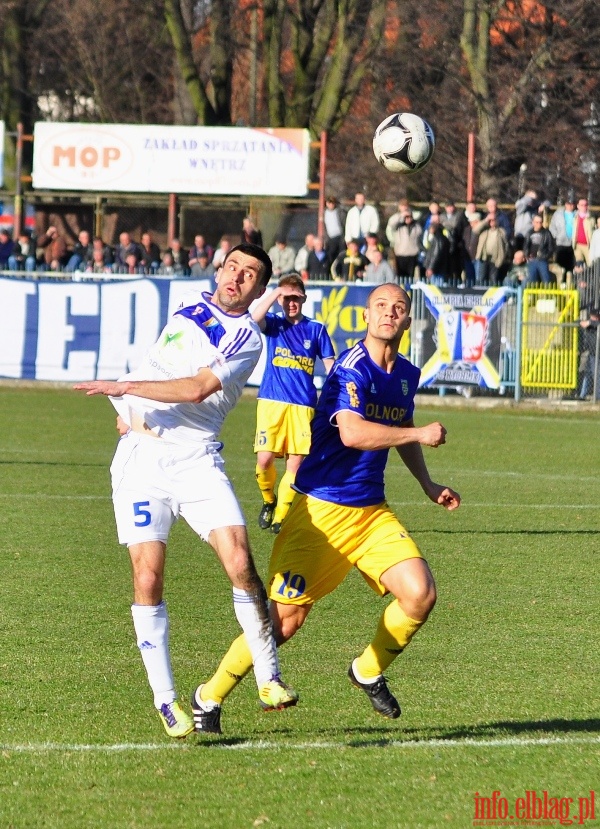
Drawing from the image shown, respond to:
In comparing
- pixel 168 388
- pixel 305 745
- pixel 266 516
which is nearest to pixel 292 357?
pixel 266 516

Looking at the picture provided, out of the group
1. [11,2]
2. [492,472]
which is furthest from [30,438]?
[11,2]

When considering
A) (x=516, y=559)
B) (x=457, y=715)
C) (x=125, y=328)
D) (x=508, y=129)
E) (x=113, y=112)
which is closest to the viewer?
(x=457, y=715)

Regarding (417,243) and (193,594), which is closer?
(193,594)

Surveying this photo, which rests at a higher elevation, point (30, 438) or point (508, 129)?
point (508, 129)

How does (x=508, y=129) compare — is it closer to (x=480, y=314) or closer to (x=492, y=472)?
(x=480, y=314)

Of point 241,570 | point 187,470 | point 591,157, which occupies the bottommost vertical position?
point 241,570

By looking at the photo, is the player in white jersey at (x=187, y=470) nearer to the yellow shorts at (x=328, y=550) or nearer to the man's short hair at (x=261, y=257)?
the man's short hair at (x=261, y=257)

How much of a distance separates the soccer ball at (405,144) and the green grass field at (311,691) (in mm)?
3215

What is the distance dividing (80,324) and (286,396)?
46.2 ft

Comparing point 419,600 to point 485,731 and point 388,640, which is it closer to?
point 388,640

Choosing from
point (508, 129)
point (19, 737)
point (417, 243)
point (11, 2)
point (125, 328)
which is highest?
point (11, 2)

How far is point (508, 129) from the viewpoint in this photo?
3603 cm

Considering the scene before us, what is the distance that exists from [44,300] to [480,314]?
8.14 m

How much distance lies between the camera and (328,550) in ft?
20.3
